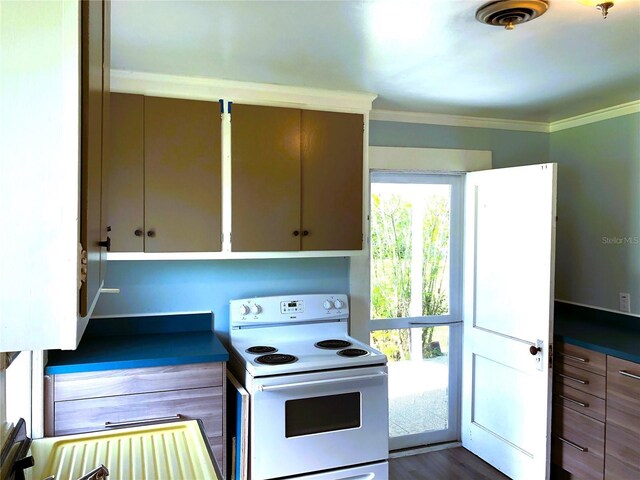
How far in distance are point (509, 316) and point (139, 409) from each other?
6.53 ft

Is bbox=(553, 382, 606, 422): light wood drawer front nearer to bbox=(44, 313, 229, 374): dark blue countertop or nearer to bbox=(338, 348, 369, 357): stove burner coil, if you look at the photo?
bbox=(338, 348, 369, 357): stove burner coil

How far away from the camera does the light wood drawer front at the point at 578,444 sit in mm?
2504

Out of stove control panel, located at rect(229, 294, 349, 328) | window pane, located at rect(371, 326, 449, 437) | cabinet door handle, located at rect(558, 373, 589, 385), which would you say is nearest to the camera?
cabinet door handle, located at rect(558, 373, 589, 385)

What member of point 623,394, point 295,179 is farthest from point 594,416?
point 295,179

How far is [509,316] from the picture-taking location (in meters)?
2.86

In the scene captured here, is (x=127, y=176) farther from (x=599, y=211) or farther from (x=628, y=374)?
(x=599, y=211)

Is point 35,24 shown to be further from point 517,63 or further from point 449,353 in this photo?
point 449,353

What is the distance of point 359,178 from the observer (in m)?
2.70

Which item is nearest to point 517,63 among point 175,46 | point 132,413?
point 175,46

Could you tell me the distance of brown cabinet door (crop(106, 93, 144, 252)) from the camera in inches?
89.4

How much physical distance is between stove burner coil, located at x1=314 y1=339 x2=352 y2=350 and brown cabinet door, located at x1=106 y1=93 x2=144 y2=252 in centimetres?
102

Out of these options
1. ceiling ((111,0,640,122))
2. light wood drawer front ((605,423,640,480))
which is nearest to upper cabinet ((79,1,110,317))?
ceiling ((111,0,640,122))

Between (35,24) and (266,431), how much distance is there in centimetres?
191

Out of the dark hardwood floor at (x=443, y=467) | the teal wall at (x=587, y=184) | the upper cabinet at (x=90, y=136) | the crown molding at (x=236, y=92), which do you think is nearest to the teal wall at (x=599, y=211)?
the teal wall at (x=587, y=184)
